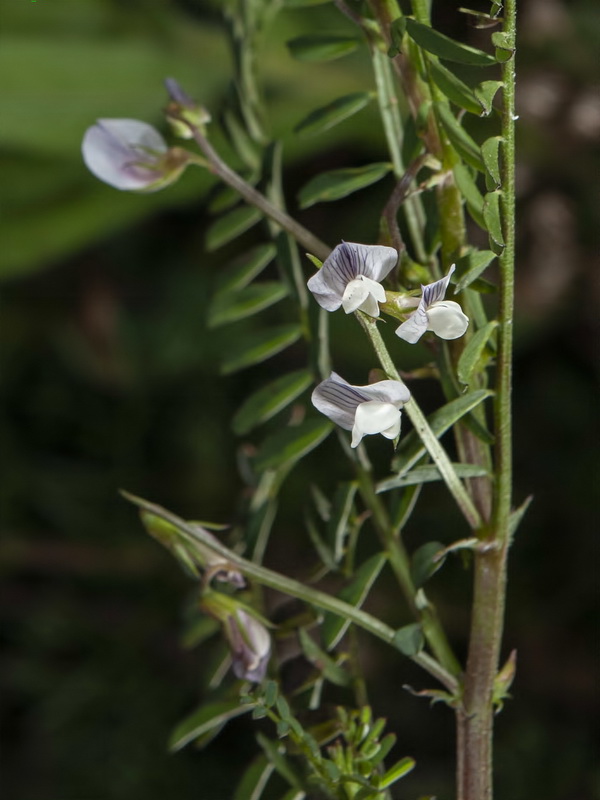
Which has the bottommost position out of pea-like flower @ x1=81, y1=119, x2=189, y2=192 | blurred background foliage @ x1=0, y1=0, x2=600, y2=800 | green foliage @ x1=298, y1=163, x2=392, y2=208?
blurred background foliage @ x1=0, y1=0, x2=600, y2=800

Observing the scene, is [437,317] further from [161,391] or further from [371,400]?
[161,391]

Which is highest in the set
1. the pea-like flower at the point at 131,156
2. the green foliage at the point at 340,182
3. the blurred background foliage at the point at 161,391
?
the pea-like flower at the point at 131,156

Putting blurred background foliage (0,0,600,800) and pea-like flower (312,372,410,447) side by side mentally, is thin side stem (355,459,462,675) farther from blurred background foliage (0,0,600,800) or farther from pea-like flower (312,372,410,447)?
blurred background foliage (0,0,600,800)

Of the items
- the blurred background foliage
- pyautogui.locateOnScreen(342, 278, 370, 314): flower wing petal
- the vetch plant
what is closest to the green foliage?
the vetch plant

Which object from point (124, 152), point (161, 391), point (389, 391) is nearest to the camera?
point (389, 391)

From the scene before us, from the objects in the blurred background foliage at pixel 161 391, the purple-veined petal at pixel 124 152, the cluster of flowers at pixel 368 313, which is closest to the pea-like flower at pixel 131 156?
the purple-veined petal at pixel 124 152

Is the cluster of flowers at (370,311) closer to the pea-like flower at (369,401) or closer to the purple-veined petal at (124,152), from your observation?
the pea-like flower at (369,401)

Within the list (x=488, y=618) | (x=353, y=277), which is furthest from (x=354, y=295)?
(x=488, y=618)
